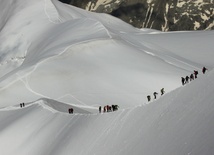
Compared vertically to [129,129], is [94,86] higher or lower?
lower

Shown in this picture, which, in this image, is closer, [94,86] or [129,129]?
[129,129]

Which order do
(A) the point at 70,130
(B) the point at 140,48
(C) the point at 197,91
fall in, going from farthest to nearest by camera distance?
(B) the point at 140,48 → (A) the point at 70,130 → (C) the point at 197,91

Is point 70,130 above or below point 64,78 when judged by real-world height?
above

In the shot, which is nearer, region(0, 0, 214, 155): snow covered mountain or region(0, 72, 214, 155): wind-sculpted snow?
region(0, 72, 214, 155): wind-sculpted snow

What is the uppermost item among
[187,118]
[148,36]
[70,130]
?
[187,118]

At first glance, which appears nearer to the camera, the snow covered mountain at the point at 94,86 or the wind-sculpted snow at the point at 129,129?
the wind-sculpted snow at the point at 129,129

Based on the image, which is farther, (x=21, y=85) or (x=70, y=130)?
(x=21, y=85)

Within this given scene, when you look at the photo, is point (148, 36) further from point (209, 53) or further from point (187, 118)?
point (187, 118)

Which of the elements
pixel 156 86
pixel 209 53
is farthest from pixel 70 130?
pixel 209 53
